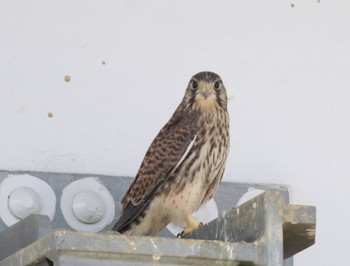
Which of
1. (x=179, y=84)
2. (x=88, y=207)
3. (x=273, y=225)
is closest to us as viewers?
(x=273, y=225)

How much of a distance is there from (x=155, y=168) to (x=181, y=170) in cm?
10

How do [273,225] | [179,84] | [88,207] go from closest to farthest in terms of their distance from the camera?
1. [273,225]
2. [88,207]
3. [179,84]

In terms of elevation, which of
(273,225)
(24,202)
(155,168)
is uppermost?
(155,168)

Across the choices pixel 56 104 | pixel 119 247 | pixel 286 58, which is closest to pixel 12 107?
pixel 56 104

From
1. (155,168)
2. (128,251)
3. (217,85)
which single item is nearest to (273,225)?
(128,251)

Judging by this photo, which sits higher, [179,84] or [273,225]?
[179,84]

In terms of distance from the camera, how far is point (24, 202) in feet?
14.9

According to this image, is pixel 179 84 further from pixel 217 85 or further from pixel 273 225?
pixel 273 225

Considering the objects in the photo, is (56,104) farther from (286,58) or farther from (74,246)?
(74,246)

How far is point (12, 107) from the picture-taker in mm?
4637

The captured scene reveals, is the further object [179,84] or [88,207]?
[179,84]

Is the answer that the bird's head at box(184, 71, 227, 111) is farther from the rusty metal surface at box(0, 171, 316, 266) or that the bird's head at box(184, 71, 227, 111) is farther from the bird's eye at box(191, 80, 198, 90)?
the rusty metal surface at box(0, 171, 316, 266)

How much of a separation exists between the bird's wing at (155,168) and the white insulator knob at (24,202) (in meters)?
0.32

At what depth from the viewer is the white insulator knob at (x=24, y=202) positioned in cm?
453
